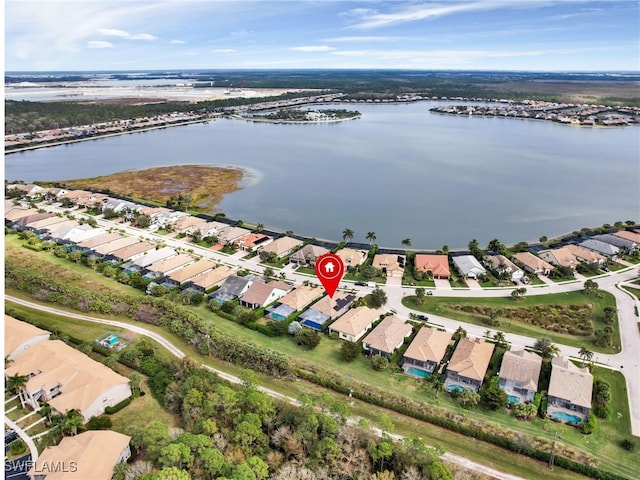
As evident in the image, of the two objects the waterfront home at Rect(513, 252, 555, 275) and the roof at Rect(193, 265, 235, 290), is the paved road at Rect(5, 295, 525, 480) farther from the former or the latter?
the waterfront home at Rect(513, 252, 555, 275)

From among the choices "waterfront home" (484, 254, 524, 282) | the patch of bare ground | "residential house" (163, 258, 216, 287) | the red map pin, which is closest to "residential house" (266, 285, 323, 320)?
the red map pin

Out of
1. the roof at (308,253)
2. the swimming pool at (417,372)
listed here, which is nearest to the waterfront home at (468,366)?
the swimming pool at (417,372)

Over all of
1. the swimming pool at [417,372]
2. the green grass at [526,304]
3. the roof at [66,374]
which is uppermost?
the roof at [66,374]

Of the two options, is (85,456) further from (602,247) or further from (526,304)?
(602,247)

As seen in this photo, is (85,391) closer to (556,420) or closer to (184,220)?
(556,420)

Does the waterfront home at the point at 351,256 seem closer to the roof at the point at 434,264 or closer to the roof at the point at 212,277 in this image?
the roof at the point at 434,264

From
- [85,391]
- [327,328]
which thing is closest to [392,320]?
[327,328]
